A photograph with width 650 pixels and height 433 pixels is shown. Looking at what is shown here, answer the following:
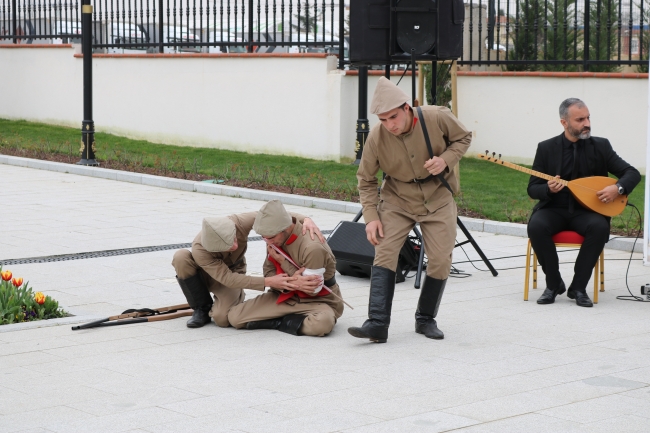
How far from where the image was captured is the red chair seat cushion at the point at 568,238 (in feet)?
27.2

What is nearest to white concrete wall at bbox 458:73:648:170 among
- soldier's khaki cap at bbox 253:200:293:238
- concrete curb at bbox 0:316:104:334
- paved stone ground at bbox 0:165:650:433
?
paved stone ground at bbox 0:165:650:433

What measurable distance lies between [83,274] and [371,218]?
3.35 meters

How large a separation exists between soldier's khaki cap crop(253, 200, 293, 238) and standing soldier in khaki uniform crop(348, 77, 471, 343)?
0.55 meters

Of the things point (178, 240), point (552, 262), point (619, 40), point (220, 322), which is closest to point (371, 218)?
point (220, 322)

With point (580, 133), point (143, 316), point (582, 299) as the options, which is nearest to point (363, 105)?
point (580, 133)

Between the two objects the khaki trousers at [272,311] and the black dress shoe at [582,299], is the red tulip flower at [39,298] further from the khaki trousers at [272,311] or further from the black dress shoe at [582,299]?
the black dress shoe at [582,299]

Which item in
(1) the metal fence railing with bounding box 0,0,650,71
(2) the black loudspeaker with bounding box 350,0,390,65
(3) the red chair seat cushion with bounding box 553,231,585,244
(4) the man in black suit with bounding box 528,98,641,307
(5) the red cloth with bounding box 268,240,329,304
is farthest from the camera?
(1) the metal fence railing with bounding box 0,0,650,71

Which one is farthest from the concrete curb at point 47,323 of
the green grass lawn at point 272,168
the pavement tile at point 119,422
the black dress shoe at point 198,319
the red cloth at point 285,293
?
the green grass lawn at point 272,168

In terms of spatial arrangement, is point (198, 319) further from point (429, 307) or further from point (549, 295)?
point (549, 295)

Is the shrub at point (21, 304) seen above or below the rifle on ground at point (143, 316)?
above

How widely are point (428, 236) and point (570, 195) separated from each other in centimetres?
183

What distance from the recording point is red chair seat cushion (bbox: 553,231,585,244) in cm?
830

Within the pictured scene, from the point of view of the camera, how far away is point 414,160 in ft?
22.5

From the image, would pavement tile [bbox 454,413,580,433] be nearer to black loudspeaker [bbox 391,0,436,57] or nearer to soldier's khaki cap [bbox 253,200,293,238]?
soldier's khaki cap [bbox 253,200,293,238]
